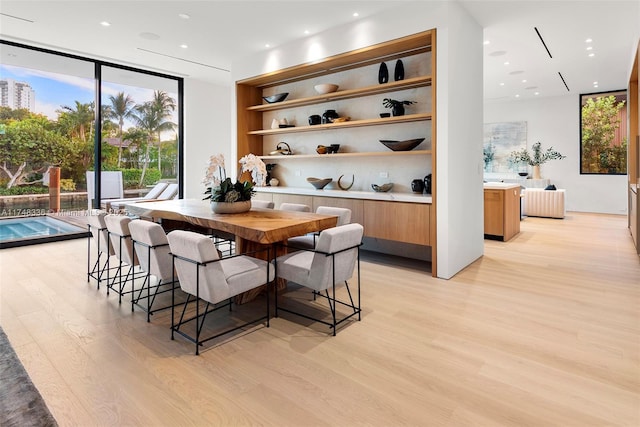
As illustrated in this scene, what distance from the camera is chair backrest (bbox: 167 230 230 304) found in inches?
90.0

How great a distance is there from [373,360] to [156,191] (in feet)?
19.7

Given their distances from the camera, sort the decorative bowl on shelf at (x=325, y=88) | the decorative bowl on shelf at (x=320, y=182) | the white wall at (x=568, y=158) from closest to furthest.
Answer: the decorative bowl on shelf at (x=325, y=88) < the decorative bowl on shelf at (x=320, y=182) < the white wall at (x=568, y=158)

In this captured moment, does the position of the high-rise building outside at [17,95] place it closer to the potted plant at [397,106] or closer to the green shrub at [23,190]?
the green shrub at [23,190]

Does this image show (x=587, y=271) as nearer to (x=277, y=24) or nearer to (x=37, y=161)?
(x=277, y=24)

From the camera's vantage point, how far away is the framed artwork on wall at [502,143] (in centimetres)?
1000

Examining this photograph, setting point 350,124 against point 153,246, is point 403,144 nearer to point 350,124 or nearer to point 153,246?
point 350,124

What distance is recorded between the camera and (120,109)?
6.39 meters

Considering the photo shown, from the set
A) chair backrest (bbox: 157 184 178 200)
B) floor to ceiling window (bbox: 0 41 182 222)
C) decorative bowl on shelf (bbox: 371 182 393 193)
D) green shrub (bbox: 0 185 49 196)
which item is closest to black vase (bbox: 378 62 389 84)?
decorative bowl on shelf (bbox: 371 182 393 193)

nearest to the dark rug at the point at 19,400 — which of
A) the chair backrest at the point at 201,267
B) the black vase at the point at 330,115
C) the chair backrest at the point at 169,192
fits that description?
the chair backrest at the point at 201,267

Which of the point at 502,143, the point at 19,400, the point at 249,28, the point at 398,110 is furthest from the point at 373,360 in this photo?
the point at 502,143

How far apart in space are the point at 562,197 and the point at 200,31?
309 inches

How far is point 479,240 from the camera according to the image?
15.8 ft


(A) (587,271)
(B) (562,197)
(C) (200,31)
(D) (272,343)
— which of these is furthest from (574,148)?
(D) (272,343)

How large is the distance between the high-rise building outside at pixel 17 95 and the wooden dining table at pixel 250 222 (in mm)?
3133
